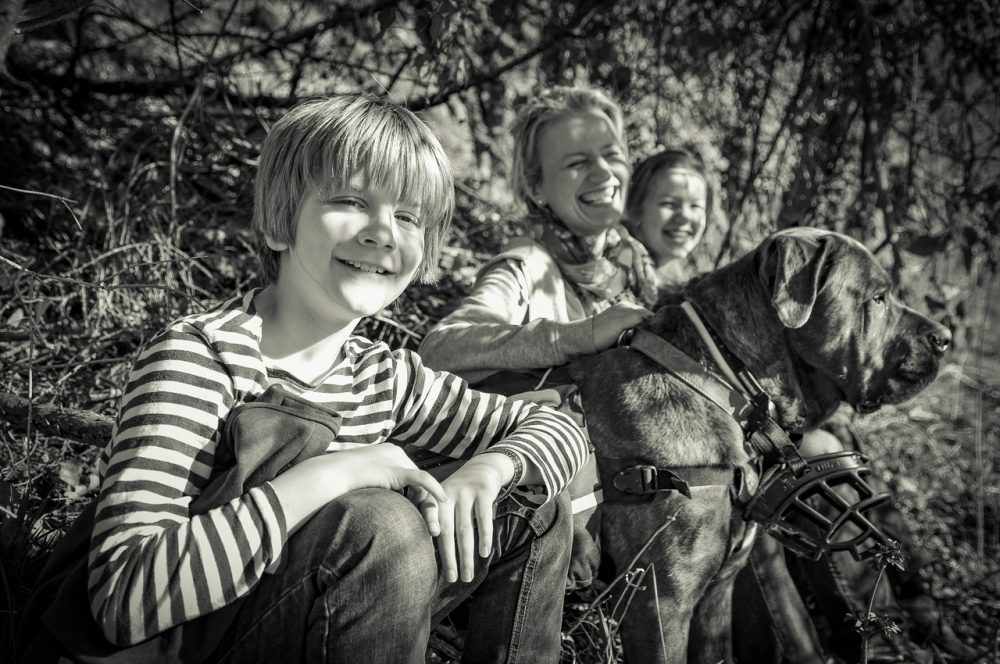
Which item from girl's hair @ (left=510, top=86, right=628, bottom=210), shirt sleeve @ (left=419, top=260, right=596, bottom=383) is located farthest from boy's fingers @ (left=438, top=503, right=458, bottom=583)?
girl's hair @ (left=510, top=86, right=628, bottom=210)

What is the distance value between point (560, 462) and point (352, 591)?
2.22ft

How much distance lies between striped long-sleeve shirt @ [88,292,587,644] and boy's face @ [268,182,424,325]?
138mm

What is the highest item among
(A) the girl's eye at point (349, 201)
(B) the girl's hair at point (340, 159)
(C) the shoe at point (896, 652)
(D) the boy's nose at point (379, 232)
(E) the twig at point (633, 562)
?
(B) the girl's hair at point (340, 159)

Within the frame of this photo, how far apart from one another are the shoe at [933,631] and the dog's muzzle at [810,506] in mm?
1171

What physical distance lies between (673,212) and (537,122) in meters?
0.82

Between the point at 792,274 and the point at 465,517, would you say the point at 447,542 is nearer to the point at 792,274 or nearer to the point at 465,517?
the point at 465,517

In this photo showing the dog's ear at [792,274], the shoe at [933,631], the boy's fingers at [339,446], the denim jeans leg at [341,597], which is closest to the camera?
the denim jeans leg at [341,597]

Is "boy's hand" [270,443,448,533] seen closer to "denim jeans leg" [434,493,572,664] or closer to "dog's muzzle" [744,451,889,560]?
"denim jeans leg" [434,493,572,664]

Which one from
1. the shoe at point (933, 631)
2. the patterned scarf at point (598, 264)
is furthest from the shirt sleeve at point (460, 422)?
the shoe at point (933, 631)

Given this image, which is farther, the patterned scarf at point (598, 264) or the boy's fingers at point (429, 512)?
the patterned scarf at point (598, 264)

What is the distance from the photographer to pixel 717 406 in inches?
95.4

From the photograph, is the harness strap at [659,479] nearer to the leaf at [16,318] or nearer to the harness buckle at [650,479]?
the harness buckle at [650,479]

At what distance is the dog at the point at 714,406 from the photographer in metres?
2.29

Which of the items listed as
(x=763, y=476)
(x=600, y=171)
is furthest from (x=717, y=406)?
(x=600, y=171)
